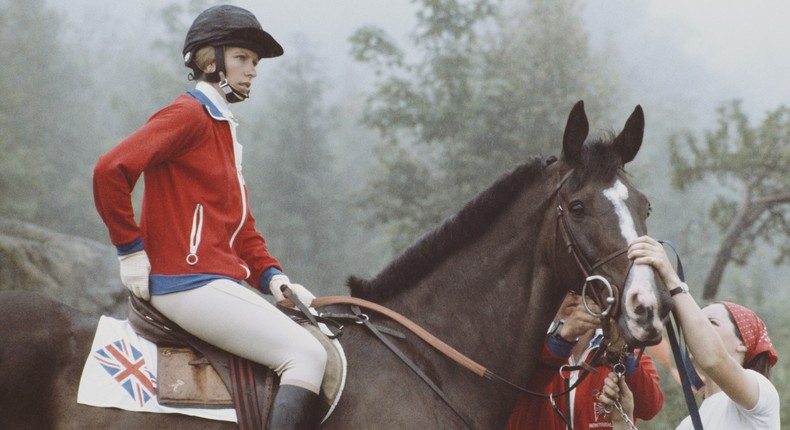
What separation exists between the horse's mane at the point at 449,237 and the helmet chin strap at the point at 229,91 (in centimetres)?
103

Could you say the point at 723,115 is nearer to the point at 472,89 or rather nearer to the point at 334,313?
the point at 472,89

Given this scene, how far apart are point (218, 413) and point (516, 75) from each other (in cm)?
1971

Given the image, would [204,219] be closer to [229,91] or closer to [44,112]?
[229,91]

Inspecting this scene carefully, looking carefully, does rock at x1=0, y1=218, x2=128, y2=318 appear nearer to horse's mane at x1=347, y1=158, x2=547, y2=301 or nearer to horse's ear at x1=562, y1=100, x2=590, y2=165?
horse's mane at x1=347, y1=158, x2=547, y2=301

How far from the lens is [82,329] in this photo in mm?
3023

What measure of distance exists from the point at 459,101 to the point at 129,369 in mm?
18245

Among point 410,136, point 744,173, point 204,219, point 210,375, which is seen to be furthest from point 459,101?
point 210,375

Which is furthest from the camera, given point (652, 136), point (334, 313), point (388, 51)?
point (652, 136)

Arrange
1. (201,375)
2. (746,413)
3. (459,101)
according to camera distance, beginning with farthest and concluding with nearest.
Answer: (459,101), (746,413), (201,375)

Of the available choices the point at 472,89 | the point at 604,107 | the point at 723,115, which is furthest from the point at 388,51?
the point at 723,115

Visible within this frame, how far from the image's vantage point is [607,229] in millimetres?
3100

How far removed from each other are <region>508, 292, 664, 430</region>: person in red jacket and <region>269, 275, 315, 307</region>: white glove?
4.04 feet

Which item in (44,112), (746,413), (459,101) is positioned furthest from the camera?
(44,112)

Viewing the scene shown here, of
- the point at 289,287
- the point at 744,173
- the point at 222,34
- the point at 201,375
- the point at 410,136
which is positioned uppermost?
the point at 410,136
